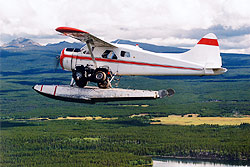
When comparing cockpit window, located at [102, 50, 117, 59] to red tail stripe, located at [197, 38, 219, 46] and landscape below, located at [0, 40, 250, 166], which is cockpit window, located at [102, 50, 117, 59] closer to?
red tail stripe, located at [197, 38, 219, 46]

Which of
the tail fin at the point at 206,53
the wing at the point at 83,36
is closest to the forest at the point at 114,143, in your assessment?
the wing at the point at 83,36

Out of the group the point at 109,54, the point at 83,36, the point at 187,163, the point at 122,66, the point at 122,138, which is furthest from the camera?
the point at 122,138

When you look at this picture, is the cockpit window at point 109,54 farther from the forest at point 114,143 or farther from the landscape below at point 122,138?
the forest at point 114,143

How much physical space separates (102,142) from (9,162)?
113 feet

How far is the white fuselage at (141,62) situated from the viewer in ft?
67.9

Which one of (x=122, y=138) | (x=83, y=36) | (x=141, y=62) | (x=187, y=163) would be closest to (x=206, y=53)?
(x=141, y=62)

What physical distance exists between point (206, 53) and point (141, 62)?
3.22 m

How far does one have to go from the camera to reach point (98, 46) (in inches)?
849

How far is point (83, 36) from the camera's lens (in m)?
20.4

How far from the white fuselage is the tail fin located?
0.32 m

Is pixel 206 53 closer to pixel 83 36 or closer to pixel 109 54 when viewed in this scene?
pixel 109 54

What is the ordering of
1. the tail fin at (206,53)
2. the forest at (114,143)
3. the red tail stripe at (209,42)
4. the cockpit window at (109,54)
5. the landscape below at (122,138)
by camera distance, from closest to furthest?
the tail fin at (206,53)
the red tail stripe at (209,42)
the cockpit window at (109,54)
the forest at (114,143)
the landscape below at (122,138)

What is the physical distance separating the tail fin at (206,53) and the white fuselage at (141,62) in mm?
324

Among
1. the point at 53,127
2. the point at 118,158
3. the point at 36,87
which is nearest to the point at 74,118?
the point at 53,127
